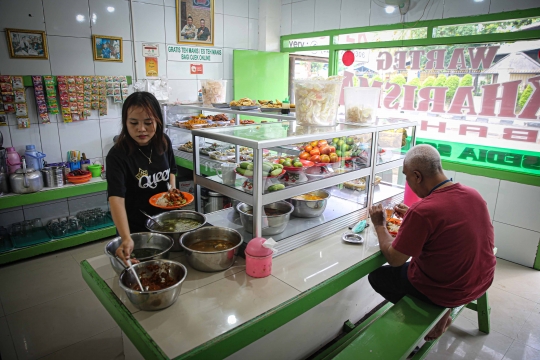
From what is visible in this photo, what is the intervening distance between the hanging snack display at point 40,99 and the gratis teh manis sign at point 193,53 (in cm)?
179

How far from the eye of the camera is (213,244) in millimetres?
2102

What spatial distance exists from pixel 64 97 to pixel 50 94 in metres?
0.15

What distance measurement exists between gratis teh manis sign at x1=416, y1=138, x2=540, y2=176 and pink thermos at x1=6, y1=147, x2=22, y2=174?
4831mm

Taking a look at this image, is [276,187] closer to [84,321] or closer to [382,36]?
[84,321]

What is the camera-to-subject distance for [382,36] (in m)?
4.87

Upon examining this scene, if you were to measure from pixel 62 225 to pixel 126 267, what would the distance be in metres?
3.12

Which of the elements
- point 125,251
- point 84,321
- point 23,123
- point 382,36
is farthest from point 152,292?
point 382,36

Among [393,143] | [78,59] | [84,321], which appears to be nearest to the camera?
[84,321]

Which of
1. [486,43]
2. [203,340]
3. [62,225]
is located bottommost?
[62,225]

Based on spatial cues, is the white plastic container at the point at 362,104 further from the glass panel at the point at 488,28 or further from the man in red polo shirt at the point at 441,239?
the glass panel at the point at 488,28

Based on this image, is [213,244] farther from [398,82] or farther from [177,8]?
[177,8]

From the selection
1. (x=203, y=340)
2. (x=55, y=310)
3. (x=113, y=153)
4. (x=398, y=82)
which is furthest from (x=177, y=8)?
(x=203, y=340)

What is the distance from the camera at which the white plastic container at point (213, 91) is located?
461cm

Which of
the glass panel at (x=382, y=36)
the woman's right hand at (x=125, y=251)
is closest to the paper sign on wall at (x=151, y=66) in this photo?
the glass panel at (x=382, y=36)
